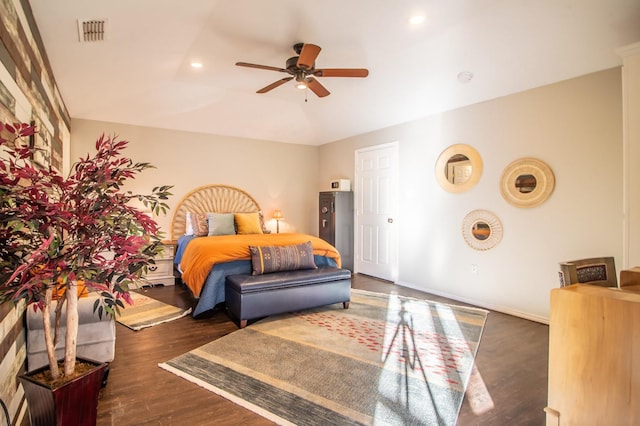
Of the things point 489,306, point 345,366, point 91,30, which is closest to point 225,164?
point 91,30

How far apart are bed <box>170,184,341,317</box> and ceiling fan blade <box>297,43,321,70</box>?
6.59ft

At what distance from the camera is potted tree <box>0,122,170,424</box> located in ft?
3.82

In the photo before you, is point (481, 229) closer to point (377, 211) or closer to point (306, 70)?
point (377, 211)

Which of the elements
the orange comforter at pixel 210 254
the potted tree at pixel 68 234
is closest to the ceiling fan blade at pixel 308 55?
the potted tree at pixel 68 234

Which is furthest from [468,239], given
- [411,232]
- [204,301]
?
[204,301]

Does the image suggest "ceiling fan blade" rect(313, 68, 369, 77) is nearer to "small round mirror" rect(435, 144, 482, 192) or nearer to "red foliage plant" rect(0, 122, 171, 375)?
"small round mirror" rect(435, 144, 482, 192)

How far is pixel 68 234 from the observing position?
4.52ft

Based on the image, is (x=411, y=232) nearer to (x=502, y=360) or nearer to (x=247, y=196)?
(x=502, y=360)

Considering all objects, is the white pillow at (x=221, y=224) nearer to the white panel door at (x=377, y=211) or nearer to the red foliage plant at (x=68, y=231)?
the white panel door at (x=377, y=211)

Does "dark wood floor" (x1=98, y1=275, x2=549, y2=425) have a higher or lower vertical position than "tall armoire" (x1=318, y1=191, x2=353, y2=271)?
lower

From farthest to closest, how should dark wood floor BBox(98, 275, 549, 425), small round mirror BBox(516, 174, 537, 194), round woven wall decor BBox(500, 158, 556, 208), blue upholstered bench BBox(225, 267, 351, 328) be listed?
small round mirror BBox(516, 174, 537, 194) → round woven wall decor BBox(500, 158, 556, 208) → blue upholstered bench BBox(225, 267, 351, 328) → dark wood floor BBox(98, 275, 549, 425)

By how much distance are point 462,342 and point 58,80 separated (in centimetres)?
505

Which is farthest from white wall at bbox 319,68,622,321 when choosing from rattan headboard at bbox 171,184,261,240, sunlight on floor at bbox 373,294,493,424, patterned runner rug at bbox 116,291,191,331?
patterned runner rug at bbox 116,291,191,331

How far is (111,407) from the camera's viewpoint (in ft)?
6.42
